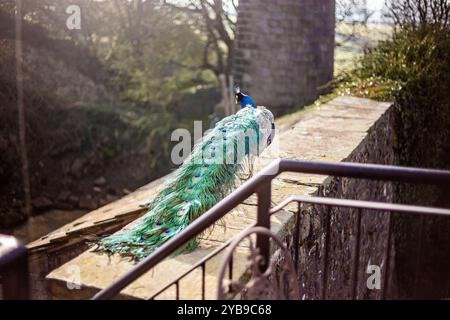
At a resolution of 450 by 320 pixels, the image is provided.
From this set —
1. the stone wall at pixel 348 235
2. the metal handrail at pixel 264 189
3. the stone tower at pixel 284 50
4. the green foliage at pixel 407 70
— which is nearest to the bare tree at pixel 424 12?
the green foliage at pixel 407 70

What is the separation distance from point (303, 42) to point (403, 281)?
16.7 ft

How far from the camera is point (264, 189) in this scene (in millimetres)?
2355

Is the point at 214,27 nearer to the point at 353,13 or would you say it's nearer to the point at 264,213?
the point at 353,13

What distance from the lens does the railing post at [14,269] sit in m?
1.55

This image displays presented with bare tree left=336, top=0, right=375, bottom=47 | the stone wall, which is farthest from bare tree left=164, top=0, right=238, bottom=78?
the stone wall

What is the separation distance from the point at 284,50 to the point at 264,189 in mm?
8938

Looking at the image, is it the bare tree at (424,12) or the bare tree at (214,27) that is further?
the bare tree at (214,27)

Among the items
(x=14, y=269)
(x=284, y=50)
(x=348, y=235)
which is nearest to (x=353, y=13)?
(x=284, y=50)

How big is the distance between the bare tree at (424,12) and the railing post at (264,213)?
8.13 metres

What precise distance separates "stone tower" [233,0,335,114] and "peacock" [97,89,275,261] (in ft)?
24.0

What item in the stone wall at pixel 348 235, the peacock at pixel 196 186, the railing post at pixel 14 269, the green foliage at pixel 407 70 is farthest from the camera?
the green foliage at pixel 407 70

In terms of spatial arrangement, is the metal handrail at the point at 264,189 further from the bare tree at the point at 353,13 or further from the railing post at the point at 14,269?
the bare tree at the point at 353,13

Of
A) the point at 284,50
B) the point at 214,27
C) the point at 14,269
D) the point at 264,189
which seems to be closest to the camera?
the point at 14,269
